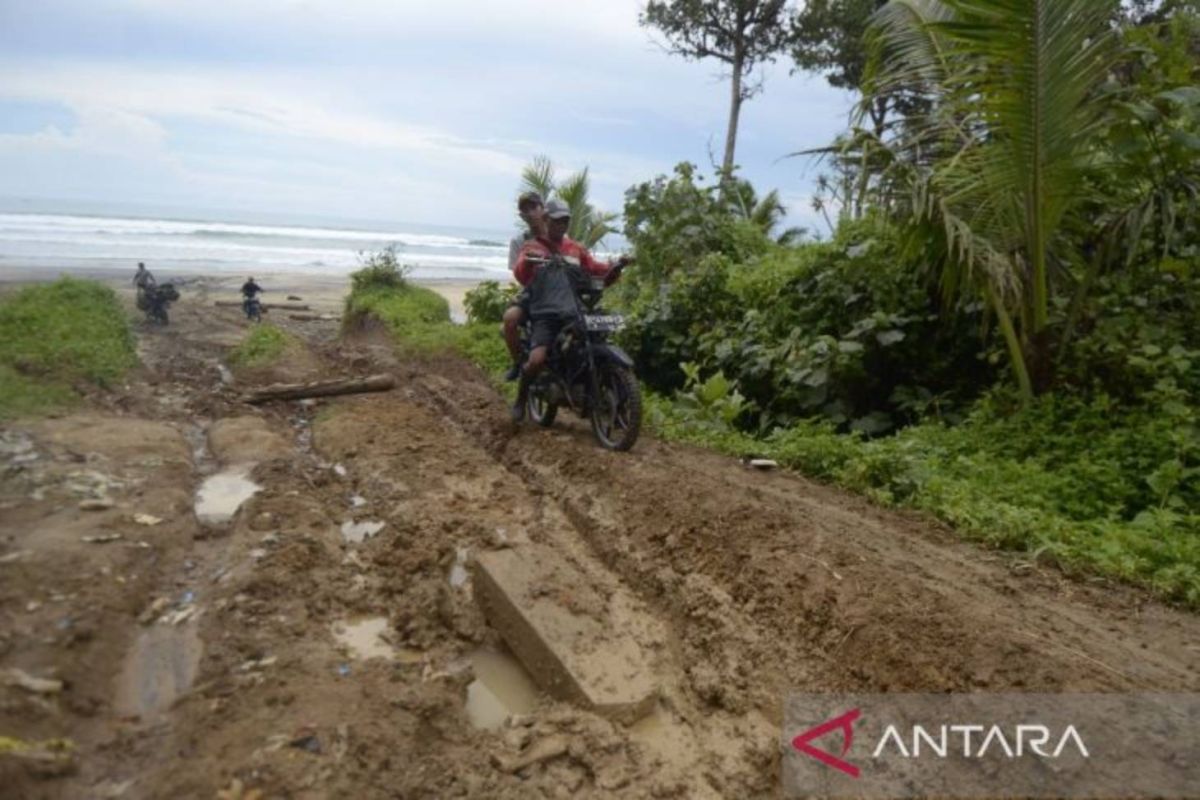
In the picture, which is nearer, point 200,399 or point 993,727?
point 993,727

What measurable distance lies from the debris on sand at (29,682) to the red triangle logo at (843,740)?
2532 mm

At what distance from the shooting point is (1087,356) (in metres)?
5.77

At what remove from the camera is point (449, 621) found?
12.3ft

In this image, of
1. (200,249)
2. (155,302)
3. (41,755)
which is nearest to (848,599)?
(41,755)

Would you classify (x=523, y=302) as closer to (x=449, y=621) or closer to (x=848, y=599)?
(x=449, y=621)

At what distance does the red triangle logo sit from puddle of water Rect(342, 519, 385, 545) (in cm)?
268

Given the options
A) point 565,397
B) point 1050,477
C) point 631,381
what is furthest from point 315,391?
point 1050,477

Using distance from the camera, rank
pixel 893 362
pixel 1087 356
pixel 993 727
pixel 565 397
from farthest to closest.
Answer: pixel 893 362 → pixel 565 397 → pixel 1087 356 → pixel 993 727

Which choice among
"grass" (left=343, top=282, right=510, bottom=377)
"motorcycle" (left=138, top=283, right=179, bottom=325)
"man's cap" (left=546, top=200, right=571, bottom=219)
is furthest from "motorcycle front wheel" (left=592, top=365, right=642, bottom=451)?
"motorcycle" (left=138, top=283, right=179, bottom=325)

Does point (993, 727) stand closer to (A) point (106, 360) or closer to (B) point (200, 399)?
(B) point (200, 399)

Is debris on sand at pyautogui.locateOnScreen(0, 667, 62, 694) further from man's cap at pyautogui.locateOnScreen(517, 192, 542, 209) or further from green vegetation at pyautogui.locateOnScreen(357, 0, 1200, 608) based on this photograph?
man's cap at pyautogui.locateOnScreen(517, 192, 542, 209)

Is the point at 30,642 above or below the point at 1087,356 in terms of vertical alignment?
below

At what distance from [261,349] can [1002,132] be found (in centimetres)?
897

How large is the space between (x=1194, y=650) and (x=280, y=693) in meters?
3.53
